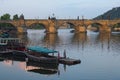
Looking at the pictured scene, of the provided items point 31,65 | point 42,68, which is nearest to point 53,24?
point 31,65

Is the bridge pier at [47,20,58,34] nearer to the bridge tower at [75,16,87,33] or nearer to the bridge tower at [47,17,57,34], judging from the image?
the bridge tower at [47,17,57,34]

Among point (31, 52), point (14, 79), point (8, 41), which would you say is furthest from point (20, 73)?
point (8, 41)

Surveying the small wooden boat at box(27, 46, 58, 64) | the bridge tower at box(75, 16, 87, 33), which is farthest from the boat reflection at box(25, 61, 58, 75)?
the bridge tower at box(75, 16, 87, 33)

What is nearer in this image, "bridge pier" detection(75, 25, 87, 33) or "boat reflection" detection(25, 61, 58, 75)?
"boat reflection" detection(25, 61, 58, 75)

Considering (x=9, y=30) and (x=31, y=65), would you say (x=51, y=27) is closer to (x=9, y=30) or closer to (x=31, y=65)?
(x=9, y=30)

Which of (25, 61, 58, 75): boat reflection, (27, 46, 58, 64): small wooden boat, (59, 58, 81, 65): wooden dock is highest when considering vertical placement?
(27, 46, 58, 64): small wooden boat

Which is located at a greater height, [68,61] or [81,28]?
[81,28]

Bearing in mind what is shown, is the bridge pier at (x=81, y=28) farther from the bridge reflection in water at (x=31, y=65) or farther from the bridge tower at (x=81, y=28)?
the bridge reflection in water at (x=31, y=65)

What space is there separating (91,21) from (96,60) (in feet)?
299

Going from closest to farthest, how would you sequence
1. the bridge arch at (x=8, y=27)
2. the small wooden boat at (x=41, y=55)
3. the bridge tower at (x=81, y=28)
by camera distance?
the small wooden boat at (x=41, y=55) < the bridge arch at (x=8, y=27) < the bridge tower at (x=81, y=28)

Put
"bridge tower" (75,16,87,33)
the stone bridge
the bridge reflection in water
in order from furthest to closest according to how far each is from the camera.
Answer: "bridge tower" (75,16,87,33)
the stone bridge
the bridge reflection in water

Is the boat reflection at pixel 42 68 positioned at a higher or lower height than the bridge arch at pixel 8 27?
lower

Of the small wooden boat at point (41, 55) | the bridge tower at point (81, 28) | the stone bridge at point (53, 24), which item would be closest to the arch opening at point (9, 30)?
the stone bridge at point (53, 24)

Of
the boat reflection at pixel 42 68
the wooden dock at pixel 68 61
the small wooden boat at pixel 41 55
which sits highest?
the small wooden boat at pixel 41 55
